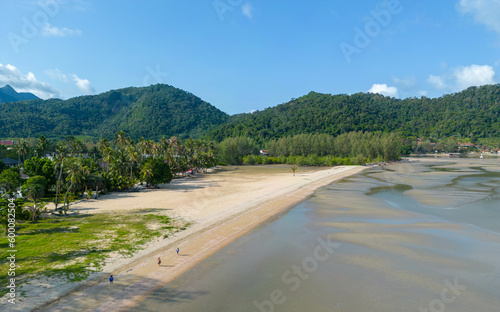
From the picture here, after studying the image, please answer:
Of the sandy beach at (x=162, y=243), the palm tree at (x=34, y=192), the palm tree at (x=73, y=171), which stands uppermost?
the palm tree at (x=73, y=171)

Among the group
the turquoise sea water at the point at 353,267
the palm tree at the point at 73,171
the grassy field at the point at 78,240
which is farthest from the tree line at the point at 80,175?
the turquoise sea water at the point at 353,267

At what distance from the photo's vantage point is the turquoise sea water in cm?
1505

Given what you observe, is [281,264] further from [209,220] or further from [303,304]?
[209,220]

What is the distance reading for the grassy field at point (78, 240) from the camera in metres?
18.1

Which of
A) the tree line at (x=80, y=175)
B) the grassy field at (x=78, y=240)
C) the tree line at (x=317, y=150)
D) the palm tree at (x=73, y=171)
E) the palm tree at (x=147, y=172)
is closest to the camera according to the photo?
the grassy field at (x=78, y=240)

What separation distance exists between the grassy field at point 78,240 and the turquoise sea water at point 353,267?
264 inches

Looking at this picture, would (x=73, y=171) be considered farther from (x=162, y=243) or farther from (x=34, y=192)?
(x=162, y=243)

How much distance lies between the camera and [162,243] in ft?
76.7

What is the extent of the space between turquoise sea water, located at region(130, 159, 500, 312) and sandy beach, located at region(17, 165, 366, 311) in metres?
1.24

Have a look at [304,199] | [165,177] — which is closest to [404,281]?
[304,199]

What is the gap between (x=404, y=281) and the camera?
17.2m

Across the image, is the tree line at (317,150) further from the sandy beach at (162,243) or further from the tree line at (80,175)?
the sandy beach at (162,243)

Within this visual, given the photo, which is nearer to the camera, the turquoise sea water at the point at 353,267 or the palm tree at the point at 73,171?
the turquoise sea water at the point at 353,267

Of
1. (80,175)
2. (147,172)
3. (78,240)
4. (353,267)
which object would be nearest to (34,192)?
(80,175)
